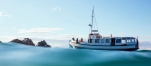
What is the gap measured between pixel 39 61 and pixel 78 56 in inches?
95.6

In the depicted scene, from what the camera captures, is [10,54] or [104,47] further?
[104,47]

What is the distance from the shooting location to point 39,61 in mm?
11539

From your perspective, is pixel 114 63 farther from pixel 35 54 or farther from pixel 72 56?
pixel 35 54

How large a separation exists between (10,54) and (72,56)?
373 cm

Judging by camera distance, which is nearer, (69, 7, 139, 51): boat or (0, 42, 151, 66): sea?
(0, 42, 151, 66): sea

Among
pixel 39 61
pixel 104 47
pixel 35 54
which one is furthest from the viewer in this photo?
pixel 104 47

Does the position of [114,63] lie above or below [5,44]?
below

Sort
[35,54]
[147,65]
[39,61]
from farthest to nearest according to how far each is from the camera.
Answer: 1. [147,65]
2. [35,54]
3. [39,61]

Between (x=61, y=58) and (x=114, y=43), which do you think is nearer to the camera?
(x=61, y=58)

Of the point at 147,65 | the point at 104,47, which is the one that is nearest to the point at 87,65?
the point at 147,65

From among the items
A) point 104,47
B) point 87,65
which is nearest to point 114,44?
point 104,47

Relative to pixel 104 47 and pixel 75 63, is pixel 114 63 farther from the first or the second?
pixel 104 47

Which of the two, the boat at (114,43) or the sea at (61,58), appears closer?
the sea at (61,58)

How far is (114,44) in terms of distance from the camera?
39156 millimetres
